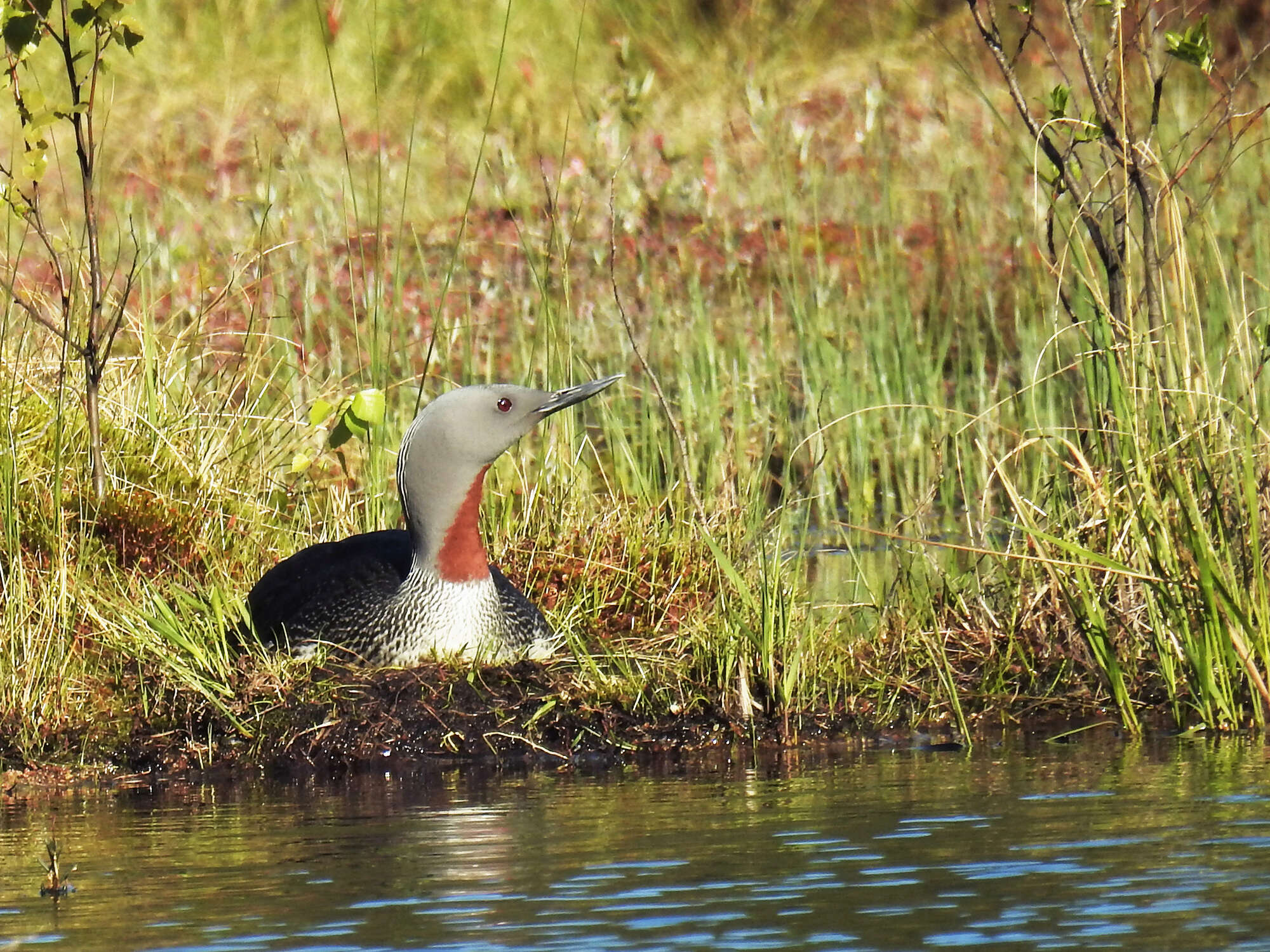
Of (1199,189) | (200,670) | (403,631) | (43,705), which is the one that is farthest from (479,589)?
(1199,189)

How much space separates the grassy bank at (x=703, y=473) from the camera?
19.6 ft

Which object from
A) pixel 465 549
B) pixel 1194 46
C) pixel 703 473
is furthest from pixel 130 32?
pixel 1194 46

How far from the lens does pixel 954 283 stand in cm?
1038

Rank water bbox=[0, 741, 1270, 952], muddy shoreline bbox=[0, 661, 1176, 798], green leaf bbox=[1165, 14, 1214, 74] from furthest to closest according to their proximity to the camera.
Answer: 1. green leaf bbox=[1165, 14, 1214, 74]
2. muddy shoreline bbox=[0, 661, 1176, 798]
3. water bbox=[0, 741, 1270, 952]

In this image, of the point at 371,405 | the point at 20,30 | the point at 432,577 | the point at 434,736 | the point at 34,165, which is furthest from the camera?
the point at 371,405

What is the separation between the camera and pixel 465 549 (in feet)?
21.3

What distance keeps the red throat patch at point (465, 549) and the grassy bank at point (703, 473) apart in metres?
0.33

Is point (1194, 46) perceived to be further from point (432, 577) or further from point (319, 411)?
point (319, 411)

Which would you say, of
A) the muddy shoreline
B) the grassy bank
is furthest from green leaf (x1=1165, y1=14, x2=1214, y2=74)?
the muddy shoreline

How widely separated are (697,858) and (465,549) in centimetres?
225

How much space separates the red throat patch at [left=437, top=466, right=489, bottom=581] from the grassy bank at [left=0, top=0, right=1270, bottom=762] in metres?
0.33

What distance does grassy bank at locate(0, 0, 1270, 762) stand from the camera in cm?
597

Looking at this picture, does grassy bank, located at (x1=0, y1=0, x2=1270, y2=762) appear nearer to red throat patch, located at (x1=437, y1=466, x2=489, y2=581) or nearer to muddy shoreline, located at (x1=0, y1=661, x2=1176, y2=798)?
muddy shoreline, located at (x1=0, y1=661, x2=1176, y2=798)

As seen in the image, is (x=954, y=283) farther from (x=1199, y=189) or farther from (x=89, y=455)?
(x=89, y=455)
